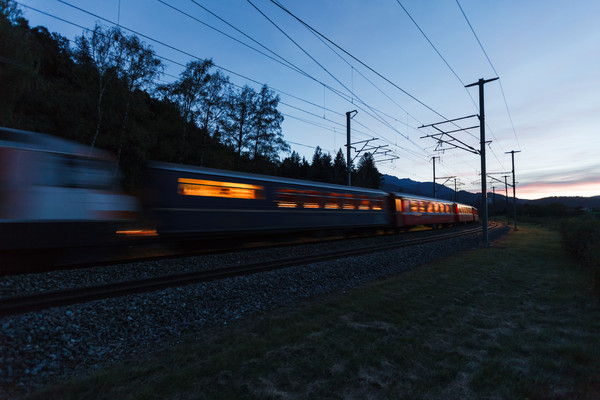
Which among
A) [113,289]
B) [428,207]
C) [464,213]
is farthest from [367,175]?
[113,289]

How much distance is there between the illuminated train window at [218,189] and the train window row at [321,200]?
113cm

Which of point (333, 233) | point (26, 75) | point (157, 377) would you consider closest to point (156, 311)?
point (157, 377)

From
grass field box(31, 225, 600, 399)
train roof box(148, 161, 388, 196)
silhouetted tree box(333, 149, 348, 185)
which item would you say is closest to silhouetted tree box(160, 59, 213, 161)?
train roof box(148, 161, 388, 196)

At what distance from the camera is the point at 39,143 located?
6262 millimetres

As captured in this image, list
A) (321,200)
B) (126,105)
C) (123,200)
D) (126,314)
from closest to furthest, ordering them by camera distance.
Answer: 1. (126,314)
2. (123,200)
3. (321,200)
4. (126,105)

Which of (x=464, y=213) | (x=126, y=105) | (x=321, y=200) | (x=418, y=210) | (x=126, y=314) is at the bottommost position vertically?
(x=126, y=314)

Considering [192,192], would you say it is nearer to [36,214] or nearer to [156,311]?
[36,214]

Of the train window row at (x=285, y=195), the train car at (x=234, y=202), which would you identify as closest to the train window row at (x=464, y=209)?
the train window row at (x=285, y=195)

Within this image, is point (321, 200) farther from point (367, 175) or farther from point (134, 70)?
point (367, 175)

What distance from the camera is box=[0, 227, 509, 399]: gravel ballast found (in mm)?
3514

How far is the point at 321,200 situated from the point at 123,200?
336 inches

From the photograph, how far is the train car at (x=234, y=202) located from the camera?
29.4 feet

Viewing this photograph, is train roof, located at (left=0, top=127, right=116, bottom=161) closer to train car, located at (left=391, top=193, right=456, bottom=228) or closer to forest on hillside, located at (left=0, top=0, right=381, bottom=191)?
forest on hillside, located at (left=0, top=0, right=381, bottom=191)

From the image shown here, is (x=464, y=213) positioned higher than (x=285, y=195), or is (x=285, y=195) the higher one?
(x=285, y=195)
